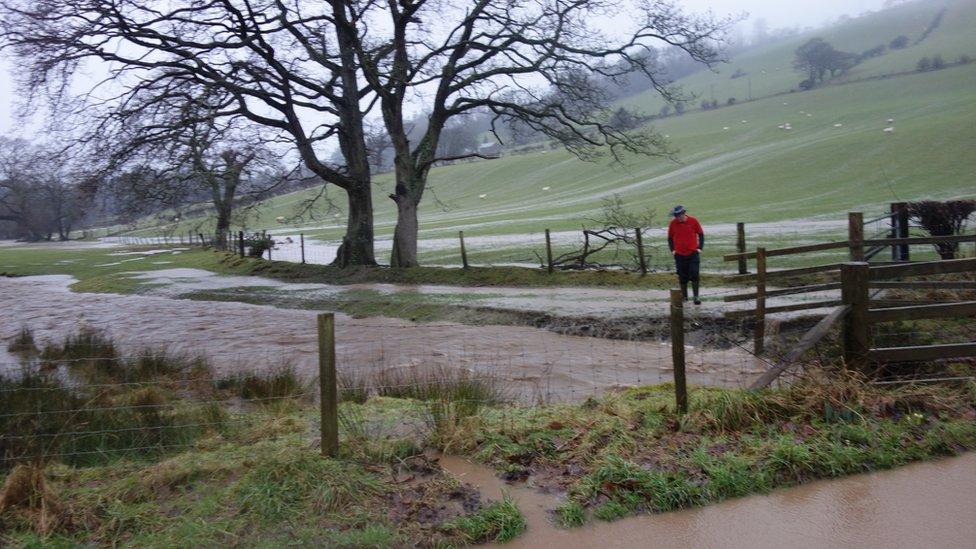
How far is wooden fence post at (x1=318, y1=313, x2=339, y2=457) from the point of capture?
6082 millimetres

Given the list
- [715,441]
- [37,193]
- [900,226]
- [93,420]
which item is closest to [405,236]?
[900,226]

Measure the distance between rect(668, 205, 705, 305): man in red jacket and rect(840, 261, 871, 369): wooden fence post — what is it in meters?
7.77

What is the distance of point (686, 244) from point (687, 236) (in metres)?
0.18

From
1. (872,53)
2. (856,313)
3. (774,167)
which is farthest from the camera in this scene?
(872,53)

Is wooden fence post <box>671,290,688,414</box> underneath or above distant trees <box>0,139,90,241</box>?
underneath

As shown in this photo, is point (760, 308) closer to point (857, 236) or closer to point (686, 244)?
point (857, 236)

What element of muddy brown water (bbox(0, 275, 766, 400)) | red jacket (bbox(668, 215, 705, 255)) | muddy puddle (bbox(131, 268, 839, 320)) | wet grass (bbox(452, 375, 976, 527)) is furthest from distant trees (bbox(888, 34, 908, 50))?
wet grass (bbox(452, 375, 976, 527))

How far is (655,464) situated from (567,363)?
627 cm

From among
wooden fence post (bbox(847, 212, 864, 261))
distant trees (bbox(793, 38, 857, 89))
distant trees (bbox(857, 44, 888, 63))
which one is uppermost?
distant trees (bbox(857, 44, 888, 63))

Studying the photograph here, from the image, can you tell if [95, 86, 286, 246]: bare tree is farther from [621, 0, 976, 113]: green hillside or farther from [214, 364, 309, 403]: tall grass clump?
[621, 0, 976, 113]: green hillside

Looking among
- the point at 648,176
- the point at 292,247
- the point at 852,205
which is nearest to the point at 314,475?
the point at 852,205

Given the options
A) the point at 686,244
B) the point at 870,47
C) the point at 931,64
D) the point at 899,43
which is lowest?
the point at 686,244

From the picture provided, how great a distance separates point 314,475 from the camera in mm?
5676

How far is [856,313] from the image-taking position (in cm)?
766
